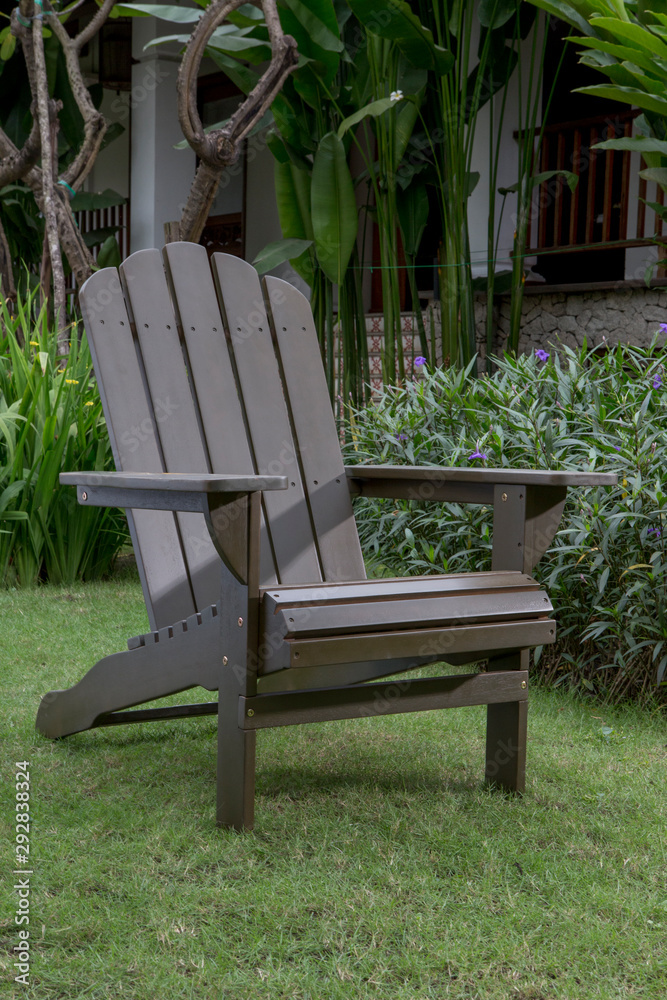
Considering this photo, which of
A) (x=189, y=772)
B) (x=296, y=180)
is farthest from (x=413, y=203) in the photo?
(x=189, y=772)

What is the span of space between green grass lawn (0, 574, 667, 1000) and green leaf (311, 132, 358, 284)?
12.7ft

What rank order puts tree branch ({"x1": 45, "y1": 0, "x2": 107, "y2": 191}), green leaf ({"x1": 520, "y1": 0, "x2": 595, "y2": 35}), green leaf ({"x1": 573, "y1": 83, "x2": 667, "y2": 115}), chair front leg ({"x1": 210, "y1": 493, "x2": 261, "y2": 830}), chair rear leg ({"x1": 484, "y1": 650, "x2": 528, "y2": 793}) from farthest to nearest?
tree branch ({"x1": 45, "y1": 0, "x2": 107, "y2": 191}), green leaf ({"x1": 520, "y1": 0, "x2": 595, "y2": 35}), green leaf ({"x1": 573, "y1": 83, "x2": 667, "y2": 115}), chair rear leg ({"x1": 484, "y1": 650, "x2": 528, "y2": 793}), chair front leg ({"x1": 210, "y1": 493, "x2": 261, "y2": 830})

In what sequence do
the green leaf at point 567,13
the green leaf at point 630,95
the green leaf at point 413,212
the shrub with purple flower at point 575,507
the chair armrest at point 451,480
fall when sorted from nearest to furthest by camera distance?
the chair armrest at point 451,480
the shrub with purple flower at point 575,507
the green leaf at point 630,95
the green leaf at point 567,13
the green leaf at point 413,212

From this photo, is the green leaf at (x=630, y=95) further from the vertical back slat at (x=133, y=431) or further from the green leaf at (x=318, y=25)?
the vertical back slat at (x=133, y=431)

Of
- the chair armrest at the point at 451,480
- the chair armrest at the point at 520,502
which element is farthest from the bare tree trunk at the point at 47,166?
the chair armrest at the point at 520,502

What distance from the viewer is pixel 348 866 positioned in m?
1.87

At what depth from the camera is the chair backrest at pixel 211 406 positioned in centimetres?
249

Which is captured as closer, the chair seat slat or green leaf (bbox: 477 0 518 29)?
the chair seat slat

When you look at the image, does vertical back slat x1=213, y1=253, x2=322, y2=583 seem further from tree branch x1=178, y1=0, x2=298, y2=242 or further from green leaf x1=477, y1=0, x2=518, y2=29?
green leaf x1=477, y1=0, x2=518, y2=29

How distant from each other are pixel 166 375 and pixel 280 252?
378 cm

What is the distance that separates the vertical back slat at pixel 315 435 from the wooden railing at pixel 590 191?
365cm

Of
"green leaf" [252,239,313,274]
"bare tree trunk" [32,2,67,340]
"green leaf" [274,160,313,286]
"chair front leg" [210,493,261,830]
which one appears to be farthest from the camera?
"green leaf" [274,160,313,286]

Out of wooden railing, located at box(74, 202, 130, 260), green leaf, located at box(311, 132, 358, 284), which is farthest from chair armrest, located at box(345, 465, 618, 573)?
wooden railing, located at box(74, 202, 130, 260)

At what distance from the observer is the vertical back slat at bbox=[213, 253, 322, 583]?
8.77 ft
